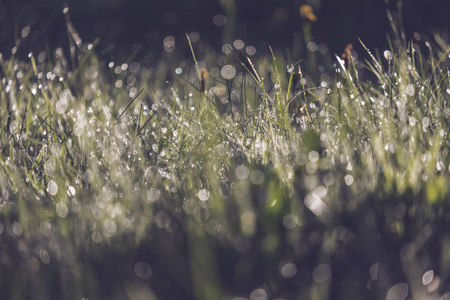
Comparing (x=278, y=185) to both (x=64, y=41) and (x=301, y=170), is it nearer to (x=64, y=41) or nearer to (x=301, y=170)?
(x=301, y=170)

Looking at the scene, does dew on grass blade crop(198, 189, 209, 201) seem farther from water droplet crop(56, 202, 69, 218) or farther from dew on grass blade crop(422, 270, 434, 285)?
dew on grass blade crop(422, 270, 434, 285)

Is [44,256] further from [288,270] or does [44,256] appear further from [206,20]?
[206,20]

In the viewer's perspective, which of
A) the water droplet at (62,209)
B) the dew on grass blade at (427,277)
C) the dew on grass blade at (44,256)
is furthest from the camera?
the water droplet at (62,209)

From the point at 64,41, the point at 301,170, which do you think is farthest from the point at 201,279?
the point at 64,41

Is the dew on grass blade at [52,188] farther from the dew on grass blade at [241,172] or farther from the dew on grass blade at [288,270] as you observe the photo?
the dew on grass blade at [288,270]

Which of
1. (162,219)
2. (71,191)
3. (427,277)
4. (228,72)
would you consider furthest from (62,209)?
(228,72)

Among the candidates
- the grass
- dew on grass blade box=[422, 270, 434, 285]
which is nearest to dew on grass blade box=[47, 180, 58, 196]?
the grass

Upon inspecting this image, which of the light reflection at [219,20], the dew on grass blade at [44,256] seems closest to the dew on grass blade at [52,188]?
the dew on grass blade at [44,256]
